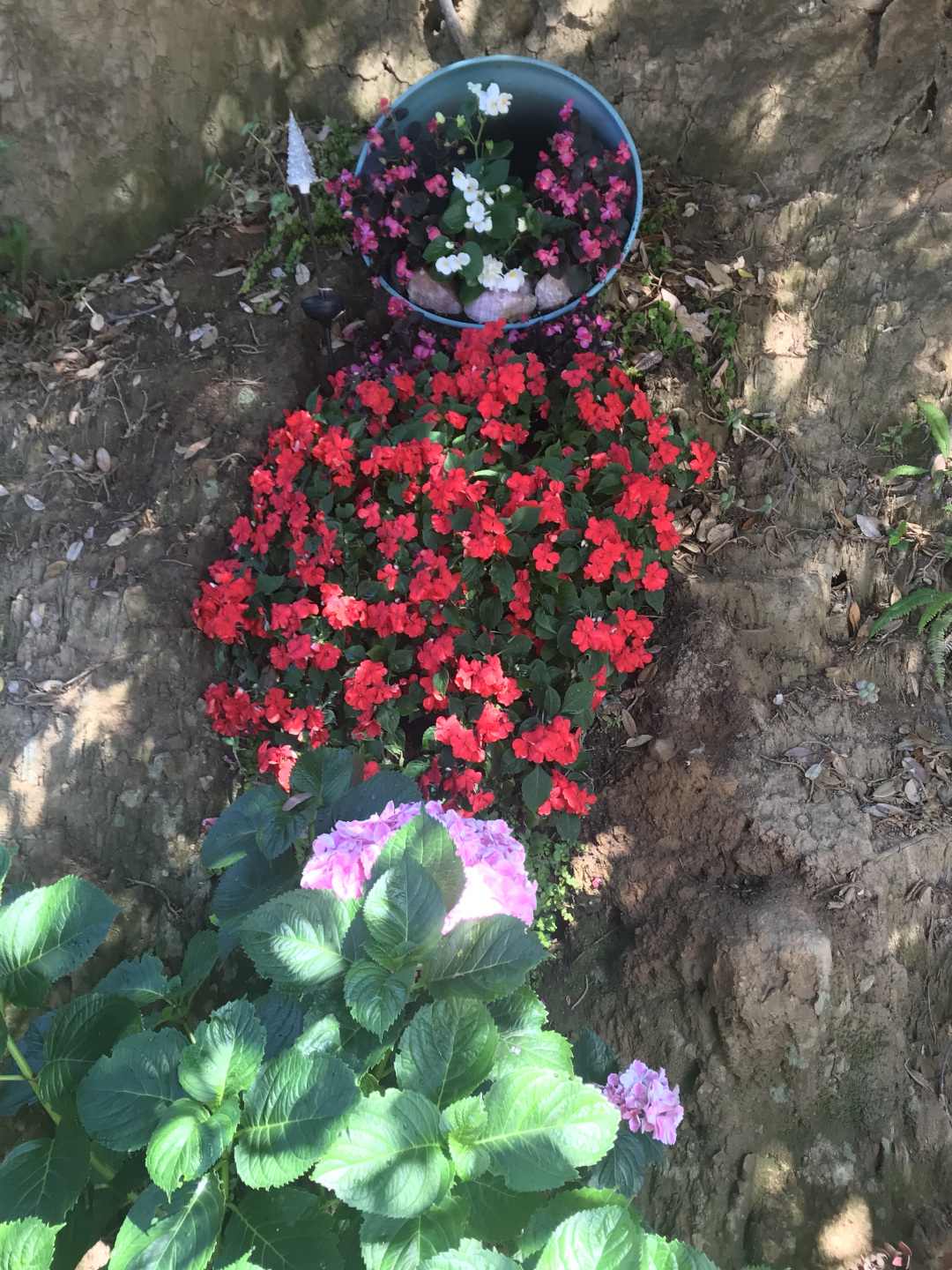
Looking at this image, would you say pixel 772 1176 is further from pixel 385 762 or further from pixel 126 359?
pixel 126 359

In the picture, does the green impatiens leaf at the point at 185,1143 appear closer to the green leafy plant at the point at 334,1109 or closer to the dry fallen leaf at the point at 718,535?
the green leafy plant at the point at 334,1109

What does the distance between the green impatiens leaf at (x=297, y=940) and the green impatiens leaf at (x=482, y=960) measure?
0.15m

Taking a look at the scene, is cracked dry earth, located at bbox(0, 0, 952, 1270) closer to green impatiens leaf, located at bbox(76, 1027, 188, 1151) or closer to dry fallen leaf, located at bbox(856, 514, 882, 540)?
dry fallen leaf, located at bbox(856, 514, 882, 540)

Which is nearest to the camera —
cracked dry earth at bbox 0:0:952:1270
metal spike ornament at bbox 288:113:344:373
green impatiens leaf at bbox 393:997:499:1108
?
green impatiens leaf at bbox 393:997:499:1108

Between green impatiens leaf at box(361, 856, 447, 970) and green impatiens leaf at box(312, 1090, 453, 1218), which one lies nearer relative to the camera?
green impatiens leaf at box(312, 1090, 453, 1218)

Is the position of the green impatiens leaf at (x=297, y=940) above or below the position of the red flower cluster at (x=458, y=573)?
above

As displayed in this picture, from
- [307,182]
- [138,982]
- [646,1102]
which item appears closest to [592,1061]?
[646,1102]

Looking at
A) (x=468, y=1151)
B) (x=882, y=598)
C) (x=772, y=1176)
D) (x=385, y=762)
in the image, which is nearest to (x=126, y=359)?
(x=385, y=762)

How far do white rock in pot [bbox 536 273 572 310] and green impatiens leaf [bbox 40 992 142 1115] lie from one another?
2.69m

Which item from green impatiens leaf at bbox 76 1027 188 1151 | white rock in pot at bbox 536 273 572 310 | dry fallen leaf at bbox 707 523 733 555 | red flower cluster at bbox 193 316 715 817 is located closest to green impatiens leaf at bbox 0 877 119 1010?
green impatiens leaf at bbox 76 1027 188 1151

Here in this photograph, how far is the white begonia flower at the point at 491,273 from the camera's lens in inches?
119

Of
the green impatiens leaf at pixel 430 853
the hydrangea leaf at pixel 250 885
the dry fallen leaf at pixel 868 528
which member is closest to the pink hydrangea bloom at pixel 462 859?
the green impatiens leaf at pixel 430 853

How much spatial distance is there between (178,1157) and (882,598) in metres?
2.54

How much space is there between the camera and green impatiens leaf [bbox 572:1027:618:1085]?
1529 mm
